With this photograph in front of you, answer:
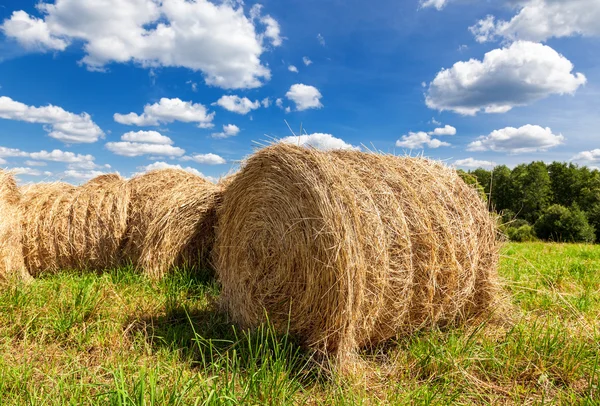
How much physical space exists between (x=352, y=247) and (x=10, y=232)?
6.10m

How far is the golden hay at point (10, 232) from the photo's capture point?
693 cm

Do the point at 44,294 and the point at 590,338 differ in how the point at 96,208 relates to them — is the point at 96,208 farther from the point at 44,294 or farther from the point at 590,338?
the point at 590,338

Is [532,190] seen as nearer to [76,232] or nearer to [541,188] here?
[541,188]

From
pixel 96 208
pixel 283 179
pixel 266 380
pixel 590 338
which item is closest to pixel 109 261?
pixel 96 208

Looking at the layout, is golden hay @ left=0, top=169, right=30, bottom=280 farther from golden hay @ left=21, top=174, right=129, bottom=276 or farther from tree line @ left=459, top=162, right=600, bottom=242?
tree line @ left=459, top=162, right=600, bottom=242

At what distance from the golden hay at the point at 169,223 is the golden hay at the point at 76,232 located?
0.25m

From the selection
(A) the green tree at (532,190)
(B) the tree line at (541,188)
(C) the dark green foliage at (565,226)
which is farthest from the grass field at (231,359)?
(A) the green tree at (532,190)

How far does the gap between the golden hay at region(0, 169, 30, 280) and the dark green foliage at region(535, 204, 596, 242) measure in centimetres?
3370

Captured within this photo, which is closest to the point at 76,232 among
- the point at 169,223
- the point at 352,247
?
the point at 169,223

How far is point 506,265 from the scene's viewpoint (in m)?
8.30

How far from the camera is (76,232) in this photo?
769 cm

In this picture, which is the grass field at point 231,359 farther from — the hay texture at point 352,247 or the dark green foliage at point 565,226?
the dark green foliage at point 565,226

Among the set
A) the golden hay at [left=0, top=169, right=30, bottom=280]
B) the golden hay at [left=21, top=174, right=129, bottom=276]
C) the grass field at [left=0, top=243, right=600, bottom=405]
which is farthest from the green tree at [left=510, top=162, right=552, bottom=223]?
the golden hay at [left=0, top=169, right=30, bottom=280]

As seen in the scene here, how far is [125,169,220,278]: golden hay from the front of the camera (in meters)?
7.05
